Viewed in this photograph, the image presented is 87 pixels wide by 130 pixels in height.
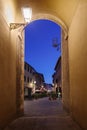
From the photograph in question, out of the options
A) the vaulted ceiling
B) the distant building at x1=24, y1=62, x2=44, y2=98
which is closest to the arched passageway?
the vaulted ceiling

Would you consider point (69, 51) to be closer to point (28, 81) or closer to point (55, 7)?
point (55, 7)

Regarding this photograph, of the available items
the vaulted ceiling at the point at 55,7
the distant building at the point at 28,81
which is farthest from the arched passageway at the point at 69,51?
the distant building at the point at 28,81

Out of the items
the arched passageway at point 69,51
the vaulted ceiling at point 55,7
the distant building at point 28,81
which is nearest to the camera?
the arched passageway at point 69,51

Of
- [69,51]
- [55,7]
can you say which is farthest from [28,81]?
[55,7]

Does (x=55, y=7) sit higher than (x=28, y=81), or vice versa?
(x=28, y=81)

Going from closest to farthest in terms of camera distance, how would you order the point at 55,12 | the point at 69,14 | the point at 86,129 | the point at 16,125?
the point at 86,129 < the point at 16,125 < the point at 69,14 < the point at 55,12

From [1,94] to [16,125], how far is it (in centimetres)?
181

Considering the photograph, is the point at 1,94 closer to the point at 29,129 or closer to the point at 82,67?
the point at 29,129

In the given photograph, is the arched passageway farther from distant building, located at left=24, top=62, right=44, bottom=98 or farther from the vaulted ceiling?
distant building, located at left=24, top=62, right=44, bottom=98

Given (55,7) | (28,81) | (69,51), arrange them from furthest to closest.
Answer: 1. (28,81)
2. (69,51)
3. (55,7)

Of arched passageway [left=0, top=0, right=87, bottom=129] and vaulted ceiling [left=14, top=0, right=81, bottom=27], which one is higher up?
vaulted ceiling [left=14, top=0, right=81, bottom=27]

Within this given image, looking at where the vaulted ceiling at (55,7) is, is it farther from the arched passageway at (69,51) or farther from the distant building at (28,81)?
the distant building at (28,81)

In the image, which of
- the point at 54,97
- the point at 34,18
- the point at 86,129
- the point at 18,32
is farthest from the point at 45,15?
the point at 54,97

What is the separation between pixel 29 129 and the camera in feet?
27.2
